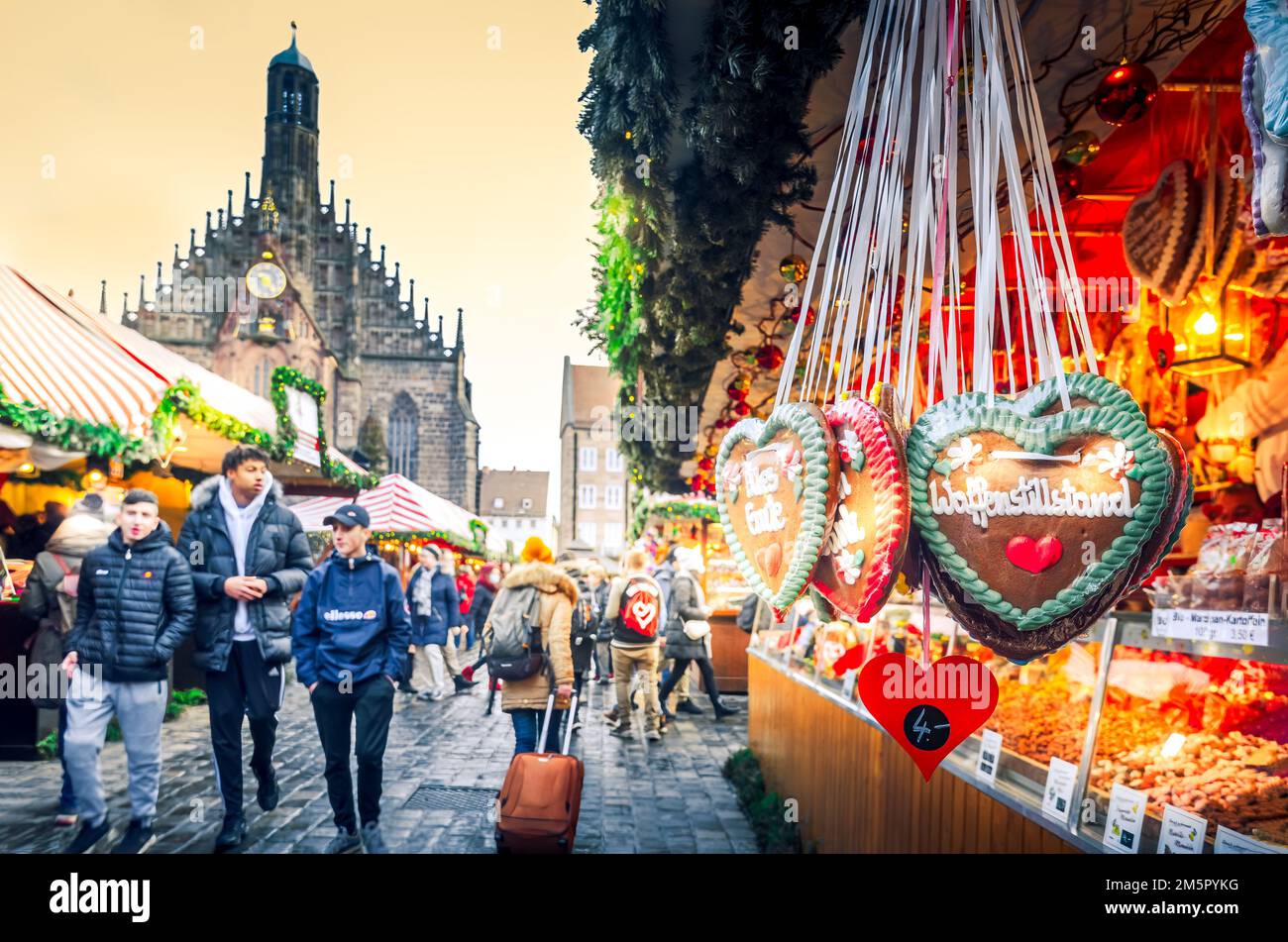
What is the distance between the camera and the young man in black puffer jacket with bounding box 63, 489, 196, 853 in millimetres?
4535

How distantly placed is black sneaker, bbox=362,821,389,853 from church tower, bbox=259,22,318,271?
4105 cm

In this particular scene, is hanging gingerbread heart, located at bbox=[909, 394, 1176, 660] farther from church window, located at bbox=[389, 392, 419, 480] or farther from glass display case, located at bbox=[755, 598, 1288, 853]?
church window, located at bbox=[389, 392, 419, 480]

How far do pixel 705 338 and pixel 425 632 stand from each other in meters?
7.78

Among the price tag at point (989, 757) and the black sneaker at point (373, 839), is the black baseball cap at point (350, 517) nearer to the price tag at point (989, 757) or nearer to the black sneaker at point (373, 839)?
the black sneaker at point (373, 839)

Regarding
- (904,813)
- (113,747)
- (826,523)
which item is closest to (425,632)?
(113,747)

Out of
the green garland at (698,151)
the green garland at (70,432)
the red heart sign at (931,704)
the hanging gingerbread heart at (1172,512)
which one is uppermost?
the green garland at (698,151)

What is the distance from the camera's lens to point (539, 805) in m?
4.10

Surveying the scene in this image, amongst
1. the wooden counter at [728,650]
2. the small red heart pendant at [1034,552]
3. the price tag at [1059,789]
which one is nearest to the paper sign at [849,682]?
the price tag at [1059,789]

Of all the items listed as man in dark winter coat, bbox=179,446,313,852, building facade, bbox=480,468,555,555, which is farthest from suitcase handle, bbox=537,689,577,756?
building facade, bbox=480,468,555,555

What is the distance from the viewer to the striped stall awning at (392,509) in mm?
13898

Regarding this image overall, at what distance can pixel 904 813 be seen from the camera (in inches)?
130

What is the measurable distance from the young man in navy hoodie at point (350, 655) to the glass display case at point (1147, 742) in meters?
3.03

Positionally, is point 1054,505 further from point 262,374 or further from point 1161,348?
point 262,374
